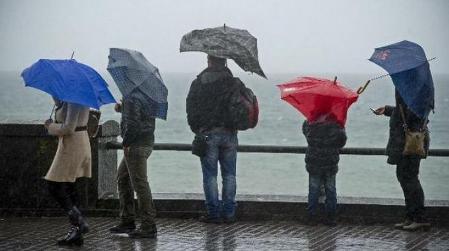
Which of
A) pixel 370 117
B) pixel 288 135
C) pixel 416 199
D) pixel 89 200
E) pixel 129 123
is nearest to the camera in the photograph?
pixel 129 123

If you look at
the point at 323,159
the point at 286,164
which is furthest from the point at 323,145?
the point at 286,164

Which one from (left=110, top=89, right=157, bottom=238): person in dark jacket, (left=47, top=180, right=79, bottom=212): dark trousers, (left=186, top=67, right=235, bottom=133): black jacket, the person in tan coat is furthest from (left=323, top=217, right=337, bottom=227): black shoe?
(left=47, top=180, right=79, bottom=212): dark trousers

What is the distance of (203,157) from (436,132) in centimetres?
10592

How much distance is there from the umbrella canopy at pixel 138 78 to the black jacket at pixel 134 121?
2.2 inches

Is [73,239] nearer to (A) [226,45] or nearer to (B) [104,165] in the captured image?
(B) [104,165]

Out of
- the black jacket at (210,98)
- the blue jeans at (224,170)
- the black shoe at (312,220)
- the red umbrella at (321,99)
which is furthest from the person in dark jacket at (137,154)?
the black shoe at (312,220)

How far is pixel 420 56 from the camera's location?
897cm

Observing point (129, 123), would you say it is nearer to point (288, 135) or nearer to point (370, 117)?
point (288, 135)

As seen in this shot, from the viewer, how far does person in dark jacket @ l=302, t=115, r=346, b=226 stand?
948 centimetres

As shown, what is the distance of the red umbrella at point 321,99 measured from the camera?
30.6 feet

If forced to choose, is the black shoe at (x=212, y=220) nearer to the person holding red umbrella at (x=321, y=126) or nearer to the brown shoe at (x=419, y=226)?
the person holding red umbrella at (x=321, y=126)

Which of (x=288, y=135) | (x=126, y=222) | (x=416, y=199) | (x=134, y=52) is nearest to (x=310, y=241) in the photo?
(x=416, y=199)

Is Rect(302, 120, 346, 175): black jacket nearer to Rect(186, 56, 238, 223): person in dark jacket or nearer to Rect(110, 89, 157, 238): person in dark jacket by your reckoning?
Rect(186, 56, 238, 223): person in dark jacket

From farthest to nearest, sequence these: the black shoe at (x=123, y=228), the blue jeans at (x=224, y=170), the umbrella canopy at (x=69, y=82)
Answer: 1. the blue jeans at (x=224, y=170)
2. the black shoe at (x=123, y=228)
3. the umbrella canopy at (x=69, y=82)
